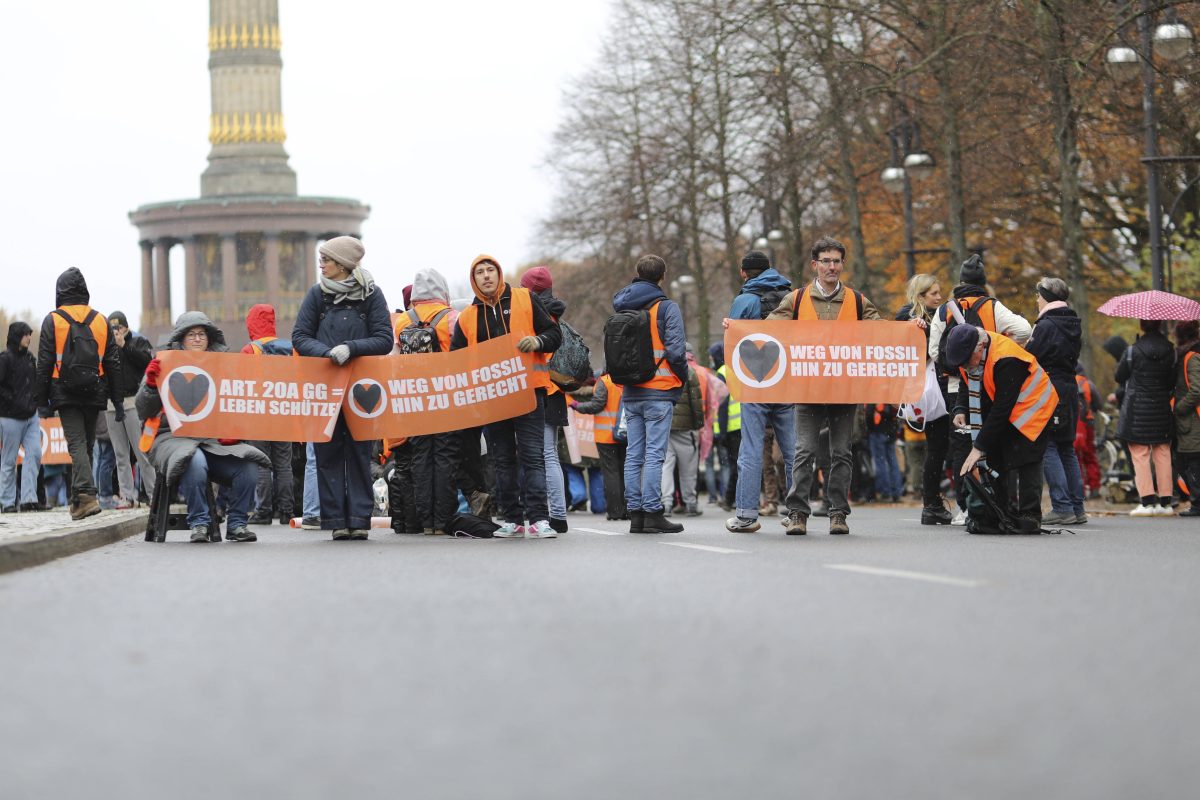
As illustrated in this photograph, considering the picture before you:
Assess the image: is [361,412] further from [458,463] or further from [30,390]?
[30,390]

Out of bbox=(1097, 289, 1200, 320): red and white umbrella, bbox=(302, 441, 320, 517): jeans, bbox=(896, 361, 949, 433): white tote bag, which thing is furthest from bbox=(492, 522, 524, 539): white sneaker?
bbox=(1097, 289, 1200, 320): red and white umbrella

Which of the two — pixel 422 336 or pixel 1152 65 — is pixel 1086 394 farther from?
pixel 422 336

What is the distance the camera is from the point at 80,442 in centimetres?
1794

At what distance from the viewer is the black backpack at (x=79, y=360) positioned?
701 inches

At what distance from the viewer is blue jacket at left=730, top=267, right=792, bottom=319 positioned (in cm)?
1623

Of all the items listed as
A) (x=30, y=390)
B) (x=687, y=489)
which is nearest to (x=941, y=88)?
(x=687, y=489)

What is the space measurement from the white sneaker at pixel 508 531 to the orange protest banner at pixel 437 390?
0.76 meters

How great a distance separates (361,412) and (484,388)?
0.92 metres

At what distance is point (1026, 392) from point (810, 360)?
5.27 ft

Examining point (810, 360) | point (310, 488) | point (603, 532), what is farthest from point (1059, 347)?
point (310, 488)

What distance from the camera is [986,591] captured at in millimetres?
8992

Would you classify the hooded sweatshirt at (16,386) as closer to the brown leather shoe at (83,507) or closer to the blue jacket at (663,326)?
the brown leather shoe at (83,507)

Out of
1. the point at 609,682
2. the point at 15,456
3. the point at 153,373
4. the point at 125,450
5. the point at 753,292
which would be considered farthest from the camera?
the point at 125,450

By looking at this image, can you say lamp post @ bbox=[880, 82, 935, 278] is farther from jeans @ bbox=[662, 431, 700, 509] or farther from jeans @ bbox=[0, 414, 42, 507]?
jeans @ bbox=[0, 414, 42, 507]
